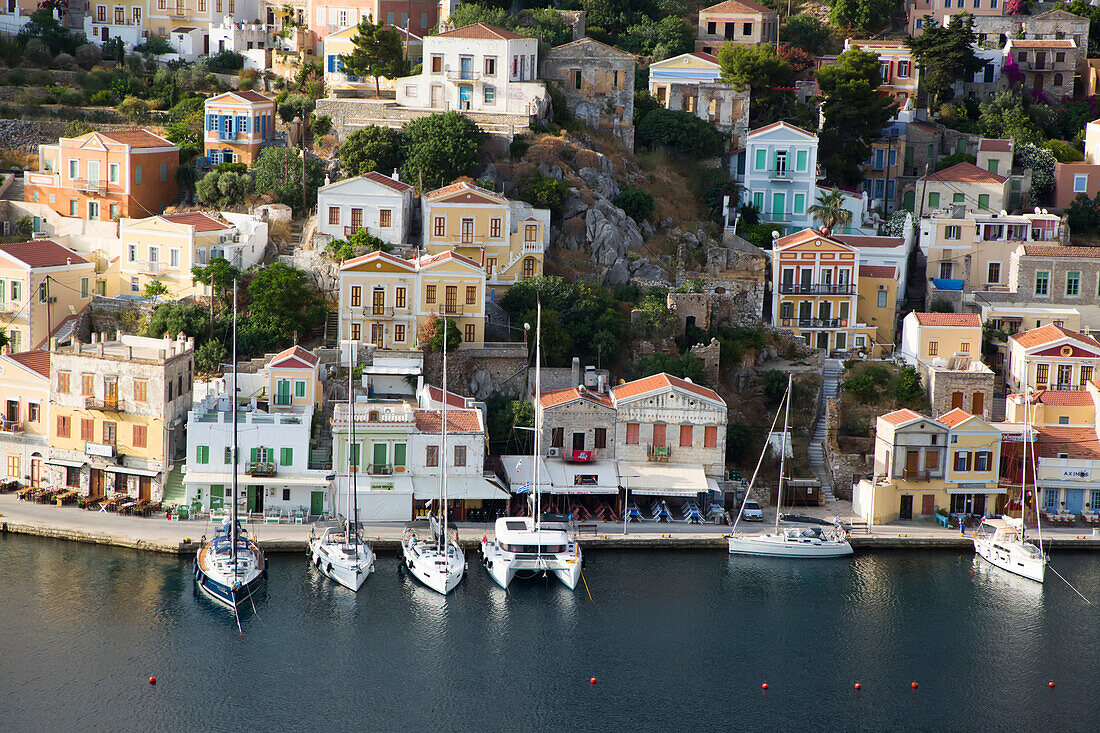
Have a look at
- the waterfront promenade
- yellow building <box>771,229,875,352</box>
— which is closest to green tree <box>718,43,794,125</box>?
yellow building <box>771,229,875,352</box>

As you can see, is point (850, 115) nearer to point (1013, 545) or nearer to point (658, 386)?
point (658, 386)

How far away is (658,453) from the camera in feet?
184

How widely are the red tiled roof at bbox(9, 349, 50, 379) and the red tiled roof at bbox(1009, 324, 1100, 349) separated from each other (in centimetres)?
3722

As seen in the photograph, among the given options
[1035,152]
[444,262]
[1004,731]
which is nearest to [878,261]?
[1035,152]

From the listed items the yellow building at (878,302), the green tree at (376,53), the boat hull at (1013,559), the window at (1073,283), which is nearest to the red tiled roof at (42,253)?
the green tree at (376,53)

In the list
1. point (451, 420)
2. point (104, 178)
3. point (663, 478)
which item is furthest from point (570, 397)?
point (104, 178)

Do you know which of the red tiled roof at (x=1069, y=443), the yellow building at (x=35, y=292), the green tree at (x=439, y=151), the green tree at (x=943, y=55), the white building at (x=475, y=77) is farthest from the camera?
the green tree at (x=943, y=55)

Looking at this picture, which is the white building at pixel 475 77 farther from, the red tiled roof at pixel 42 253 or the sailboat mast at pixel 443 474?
the sailboat mast at pixel 443 474

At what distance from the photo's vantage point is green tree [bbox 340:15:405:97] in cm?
7488

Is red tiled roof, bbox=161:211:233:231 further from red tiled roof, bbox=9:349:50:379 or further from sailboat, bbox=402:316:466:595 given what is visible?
sailboat, bbox=402:316:466:595

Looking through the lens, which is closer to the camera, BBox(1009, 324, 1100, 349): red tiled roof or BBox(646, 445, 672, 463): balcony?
BBox(646, 445, 672, 463): balcony

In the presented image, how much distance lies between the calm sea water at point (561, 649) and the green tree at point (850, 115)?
29878 millimetres

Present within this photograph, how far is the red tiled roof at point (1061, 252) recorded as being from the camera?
6788 centimetres

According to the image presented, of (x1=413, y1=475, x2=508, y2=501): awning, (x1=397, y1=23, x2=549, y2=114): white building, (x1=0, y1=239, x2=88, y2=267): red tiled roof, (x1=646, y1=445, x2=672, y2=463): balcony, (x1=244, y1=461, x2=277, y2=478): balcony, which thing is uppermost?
(x1=397, y1=23, x2=549, y2=114): white building
